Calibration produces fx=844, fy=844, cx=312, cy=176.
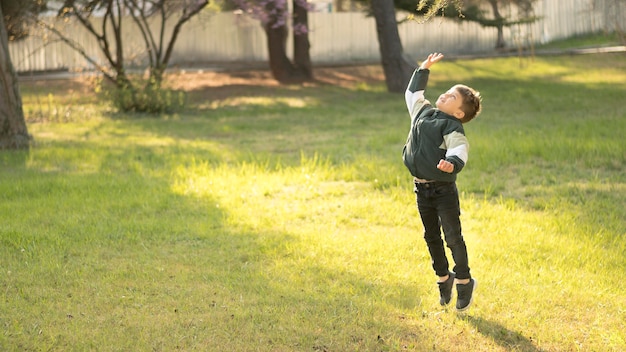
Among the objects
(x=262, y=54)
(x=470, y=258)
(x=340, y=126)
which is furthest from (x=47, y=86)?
(x=470, y=258)

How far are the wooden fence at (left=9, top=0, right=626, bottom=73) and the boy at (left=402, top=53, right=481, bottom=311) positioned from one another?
62.2 feet

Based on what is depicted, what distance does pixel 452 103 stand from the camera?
4.77 metres

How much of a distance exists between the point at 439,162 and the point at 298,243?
210 cm

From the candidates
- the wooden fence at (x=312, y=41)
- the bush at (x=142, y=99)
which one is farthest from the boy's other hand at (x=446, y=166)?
the wooden fence at (x=312, y=41)

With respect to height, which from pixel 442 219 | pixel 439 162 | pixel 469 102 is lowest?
pixel 442 219

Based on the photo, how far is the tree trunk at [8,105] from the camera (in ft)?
36.4

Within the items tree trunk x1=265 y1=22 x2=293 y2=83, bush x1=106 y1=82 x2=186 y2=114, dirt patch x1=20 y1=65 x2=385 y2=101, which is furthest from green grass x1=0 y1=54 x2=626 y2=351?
tree trunk x1=265 y1=22 x2=293 y2=83

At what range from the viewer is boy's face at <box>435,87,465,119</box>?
4.77 meters

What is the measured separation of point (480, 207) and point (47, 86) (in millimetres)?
16043

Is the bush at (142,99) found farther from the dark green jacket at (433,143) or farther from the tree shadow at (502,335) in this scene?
the tree shadow at (502,335)

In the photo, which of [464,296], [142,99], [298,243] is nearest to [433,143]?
[464,296]

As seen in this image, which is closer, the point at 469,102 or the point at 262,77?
the point at 469,102

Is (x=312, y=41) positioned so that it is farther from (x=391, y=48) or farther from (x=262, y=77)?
(x=391, y=48)

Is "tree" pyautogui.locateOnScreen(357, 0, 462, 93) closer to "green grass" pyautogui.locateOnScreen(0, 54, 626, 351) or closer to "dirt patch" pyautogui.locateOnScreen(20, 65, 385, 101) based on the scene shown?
"dirt patch" pyautogui.locateOnScreen(20, 65, 385, 101)
